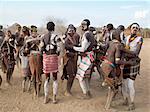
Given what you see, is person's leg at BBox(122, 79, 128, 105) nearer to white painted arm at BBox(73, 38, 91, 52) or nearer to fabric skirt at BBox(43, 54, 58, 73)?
white painted arm at BBox(73, 38, 91, 52)

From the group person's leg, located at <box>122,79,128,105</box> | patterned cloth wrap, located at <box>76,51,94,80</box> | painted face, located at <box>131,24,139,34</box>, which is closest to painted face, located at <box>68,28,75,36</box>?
patterned cloth wrap, located at <box>76,51,94,80</box>

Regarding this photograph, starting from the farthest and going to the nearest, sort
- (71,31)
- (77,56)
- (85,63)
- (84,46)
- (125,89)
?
(77,56) < (71,31) < (85,63) < (84,46) < (125,89)

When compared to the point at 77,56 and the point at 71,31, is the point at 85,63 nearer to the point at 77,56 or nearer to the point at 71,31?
the point at 77,56

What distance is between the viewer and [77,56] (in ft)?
25.5

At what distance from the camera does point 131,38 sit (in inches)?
265

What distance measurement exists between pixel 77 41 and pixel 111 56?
5.00 feet

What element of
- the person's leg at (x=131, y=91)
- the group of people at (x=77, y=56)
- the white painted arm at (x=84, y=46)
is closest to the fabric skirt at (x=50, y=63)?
the group of people at (x=77, y=56)

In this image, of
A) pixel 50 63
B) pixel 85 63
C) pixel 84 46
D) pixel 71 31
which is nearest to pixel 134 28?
pixel 84 46

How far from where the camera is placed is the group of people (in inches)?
259

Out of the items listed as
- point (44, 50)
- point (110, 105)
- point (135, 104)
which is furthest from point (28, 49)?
point (135, 104)

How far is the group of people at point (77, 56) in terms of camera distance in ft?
21.6

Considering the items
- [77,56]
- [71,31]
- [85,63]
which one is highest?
[71,31]

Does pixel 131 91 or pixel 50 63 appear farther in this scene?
pixel 50 63

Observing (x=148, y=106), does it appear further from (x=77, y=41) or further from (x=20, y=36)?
(x=20, y=36)
